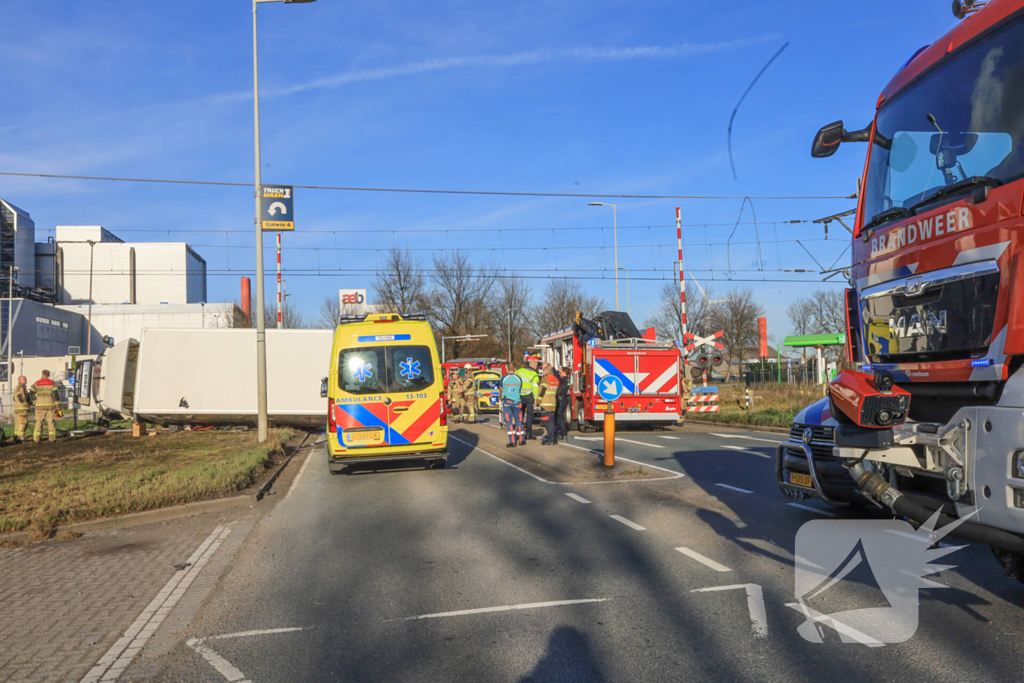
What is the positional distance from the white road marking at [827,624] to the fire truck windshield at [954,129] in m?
2.56

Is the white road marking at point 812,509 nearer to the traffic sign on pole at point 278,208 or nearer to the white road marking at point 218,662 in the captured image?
the white road marking at point 218,662

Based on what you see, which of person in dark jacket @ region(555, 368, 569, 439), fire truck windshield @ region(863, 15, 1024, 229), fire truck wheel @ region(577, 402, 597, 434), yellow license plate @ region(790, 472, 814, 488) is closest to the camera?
fire truck windshield @ region(863, 15, 1024, 229)

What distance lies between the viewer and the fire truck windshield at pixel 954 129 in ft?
13.6

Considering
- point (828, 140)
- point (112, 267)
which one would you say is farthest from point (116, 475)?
point (112, 267)

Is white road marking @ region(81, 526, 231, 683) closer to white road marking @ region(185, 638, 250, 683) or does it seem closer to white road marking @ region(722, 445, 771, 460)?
white road marking @ region(185, 638, 250, 683)

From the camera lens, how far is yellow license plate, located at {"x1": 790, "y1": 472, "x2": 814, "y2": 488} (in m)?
6.20

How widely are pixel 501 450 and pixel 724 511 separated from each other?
28.6 ft

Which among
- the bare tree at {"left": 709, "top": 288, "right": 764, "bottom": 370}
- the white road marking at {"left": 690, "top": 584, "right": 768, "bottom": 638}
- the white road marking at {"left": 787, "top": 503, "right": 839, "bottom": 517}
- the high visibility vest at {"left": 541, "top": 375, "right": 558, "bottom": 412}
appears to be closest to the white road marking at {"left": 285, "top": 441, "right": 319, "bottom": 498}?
the high visibility vest at {"left": 541, "top": 375, "right": 558, "bottom": 412}

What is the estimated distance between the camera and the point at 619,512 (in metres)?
8.94

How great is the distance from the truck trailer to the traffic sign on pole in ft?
51.9

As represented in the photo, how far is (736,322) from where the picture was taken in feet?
190

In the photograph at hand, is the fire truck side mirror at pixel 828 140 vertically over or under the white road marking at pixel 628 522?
over

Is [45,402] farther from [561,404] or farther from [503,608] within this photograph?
[503,608]

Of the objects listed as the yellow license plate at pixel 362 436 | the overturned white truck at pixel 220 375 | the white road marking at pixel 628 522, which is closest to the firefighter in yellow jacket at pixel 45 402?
the overturned white truck at pixel 220 375
